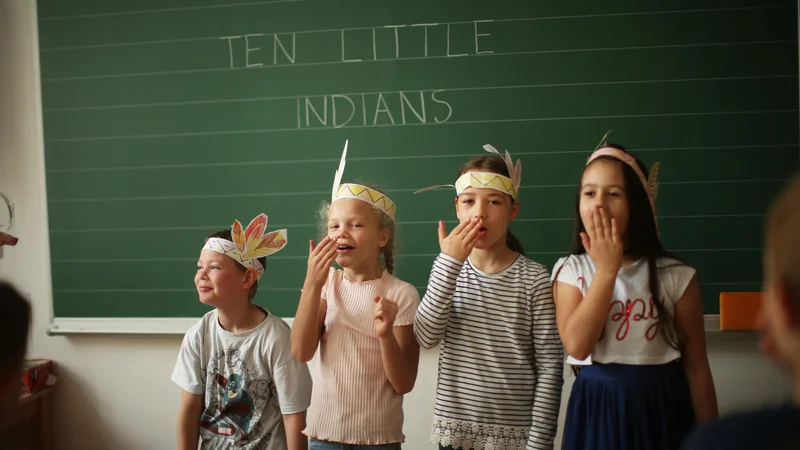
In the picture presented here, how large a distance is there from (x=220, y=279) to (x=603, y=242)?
122cm

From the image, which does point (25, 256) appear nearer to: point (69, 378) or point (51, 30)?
point (69, 378)

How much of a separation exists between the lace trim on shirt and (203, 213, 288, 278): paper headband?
83cm

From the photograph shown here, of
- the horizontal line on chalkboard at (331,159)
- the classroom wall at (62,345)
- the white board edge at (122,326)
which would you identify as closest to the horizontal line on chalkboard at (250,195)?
the horizontal line on chalkboard at (331,159)

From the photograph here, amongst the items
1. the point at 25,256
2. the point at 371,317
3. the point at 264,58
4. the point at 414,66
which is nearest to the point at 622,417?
the point at 371,317

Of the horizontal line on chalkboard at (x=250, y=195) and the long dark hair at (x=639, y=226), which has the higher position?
the horizontal line on chalkboard at (x=250, y=195)

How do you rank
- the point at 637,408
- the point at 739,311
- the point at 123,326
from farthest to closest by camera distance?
the point at 123,326 → the point at 739,311 → the point at 637,408

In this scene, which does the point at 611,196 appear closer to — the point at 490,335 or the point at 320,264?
the point at 490,335

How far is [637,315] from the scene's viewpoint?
1.80 meters

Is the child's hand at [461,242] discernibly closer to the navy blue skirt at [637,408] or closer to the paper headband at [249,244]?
the navy blue skirt at [637,408]

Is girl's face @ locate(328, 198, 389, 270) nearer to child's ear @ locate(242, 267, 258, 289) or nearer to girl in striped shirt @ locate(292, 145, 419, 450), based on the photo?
girl in striped shirt @ locate(292, 145, 419, 450)

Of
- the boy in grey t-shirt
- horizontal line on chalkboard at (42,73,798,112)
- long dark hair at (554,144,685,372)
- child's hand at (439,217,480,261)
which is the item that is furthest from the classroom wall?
long dark hair at (554,144,685,372)

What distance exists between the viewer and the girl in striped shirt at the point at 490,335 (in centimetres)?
186

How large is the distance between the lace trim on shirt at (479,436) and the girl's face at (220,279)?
2.65ft

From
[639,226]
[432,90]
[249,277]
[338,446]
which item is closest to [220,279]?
[249,277]
